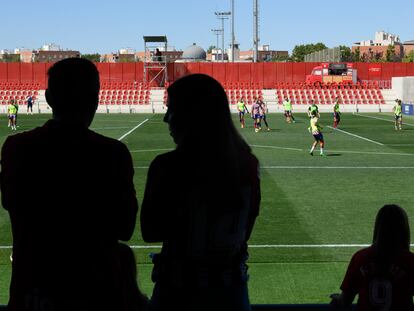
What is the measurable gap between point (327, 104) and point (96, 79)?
63.2 m

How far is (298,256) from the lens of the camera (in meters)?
10.8

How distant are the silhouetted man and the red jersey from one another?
4.94ft

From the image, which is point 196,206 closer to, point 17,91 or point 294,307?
point 294,307

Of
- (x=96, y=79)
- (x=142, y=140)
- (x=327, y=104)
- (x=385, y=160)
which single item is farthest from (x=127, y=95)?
(x=96, y=79)

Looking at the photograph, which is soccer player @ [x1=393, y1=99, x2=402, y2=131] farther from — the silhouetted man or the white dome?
the white dome

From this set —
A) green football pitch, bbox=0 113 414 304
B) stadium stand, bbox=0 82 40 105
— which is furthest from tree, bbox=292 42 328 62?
green football pitch, bbox=0 113 414 304

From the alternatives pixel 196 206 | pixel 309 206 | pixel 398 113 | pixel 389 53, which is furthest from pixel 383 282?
pixel 389 53

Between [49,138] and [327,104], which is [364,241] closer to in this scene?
[49,138]

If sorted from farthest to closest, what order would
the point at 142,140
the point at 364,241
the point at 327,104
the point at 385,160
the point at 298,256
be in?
the point at 327,104, the point at 142,140, the point at 385,160, the point at 364,241, the point at 298,256

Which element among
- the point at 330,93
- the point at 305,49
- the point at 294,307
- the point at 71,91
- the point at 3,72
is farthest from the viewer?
the point at 305,49

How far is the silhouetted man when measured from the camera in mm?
3344

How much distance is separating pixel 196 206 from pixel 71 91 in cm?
80

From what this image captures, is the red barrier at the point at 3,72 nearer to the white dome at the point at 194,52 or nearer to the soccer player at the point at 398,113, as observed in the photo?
the white dome at the point at 194,52

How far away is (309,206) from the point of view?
50.1 feet
